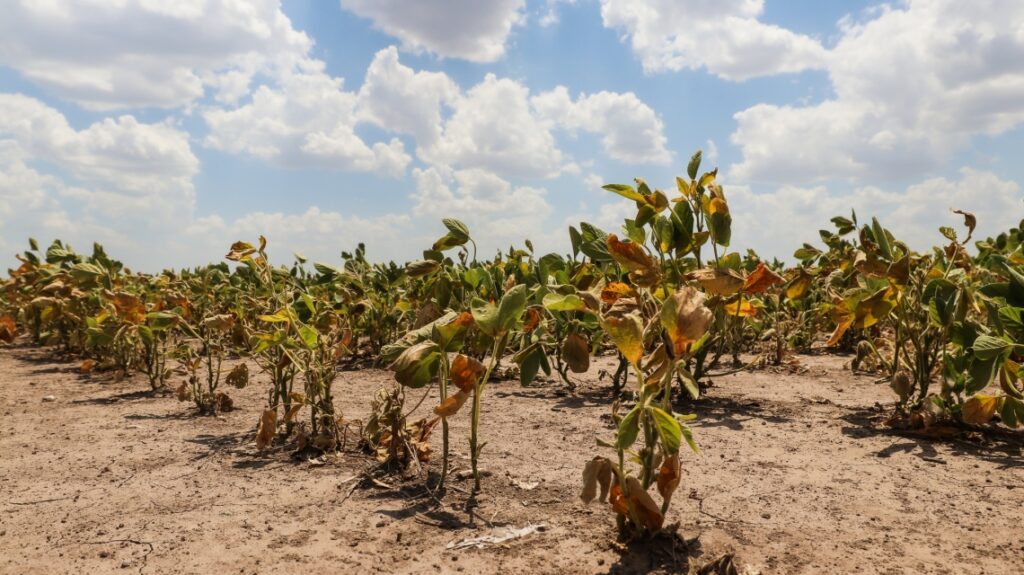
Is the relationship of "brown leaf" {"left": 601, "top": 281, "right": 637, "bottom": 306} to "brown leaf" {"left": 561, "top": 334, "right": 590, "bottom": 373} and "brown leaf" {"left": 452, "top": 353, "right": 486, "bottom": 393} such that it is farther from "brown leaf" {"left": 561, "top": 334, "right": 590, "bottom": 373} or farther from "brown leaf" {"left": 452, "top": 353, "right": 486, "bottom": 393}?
"brown leaf" {"left": 452, "top": 353, "right": 486, "bottom": 393}

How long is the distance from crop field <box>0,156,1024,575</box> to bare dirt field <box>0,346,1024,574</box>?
0.04ft

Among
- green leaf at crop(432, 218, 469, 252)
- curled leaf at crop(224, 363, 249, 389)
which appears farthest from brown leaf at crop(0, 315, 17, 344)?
green leaf at crop(432, 218, 469, 252)

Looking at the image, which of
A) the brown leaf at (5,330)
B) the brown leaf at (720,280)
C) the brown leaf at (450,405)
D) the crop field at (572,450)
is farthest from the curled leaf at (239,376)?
the brown leaf at (5,330)

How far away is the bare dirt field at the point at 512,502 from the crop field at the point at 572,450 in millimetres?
11

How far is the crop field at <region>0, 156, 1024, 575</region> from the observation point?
67.9 inches

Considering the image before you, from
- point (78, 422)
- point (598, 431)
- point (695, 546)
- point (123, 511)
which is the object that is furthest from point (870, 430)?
point (78, 422)

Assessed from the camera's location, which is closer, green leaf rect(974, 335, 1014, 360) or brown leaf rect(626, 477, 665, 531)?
brown leaf rect(626, 477, 665, 531)

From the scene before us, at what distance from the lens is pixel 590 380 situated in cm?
444

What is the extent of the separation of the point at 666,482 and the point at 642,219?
78 centimetres

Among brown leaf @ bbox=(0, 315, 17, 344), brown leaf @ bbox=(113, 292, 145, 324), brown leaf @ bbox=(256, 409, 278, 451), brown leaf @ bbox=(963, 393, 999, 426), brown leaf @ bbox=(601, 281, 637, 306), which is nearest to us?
brown leaf @ bbox=(601, 281, 637, 306)

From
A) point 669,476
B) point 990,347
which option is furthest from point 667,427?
point 990,347

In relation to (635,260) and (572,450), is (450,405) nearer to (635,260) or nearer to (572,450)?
(635,260)

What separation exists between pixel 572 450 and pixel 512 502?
65 centimetres

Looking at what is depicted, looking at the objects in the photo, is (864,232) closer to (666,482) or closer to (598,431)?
(598,431)
